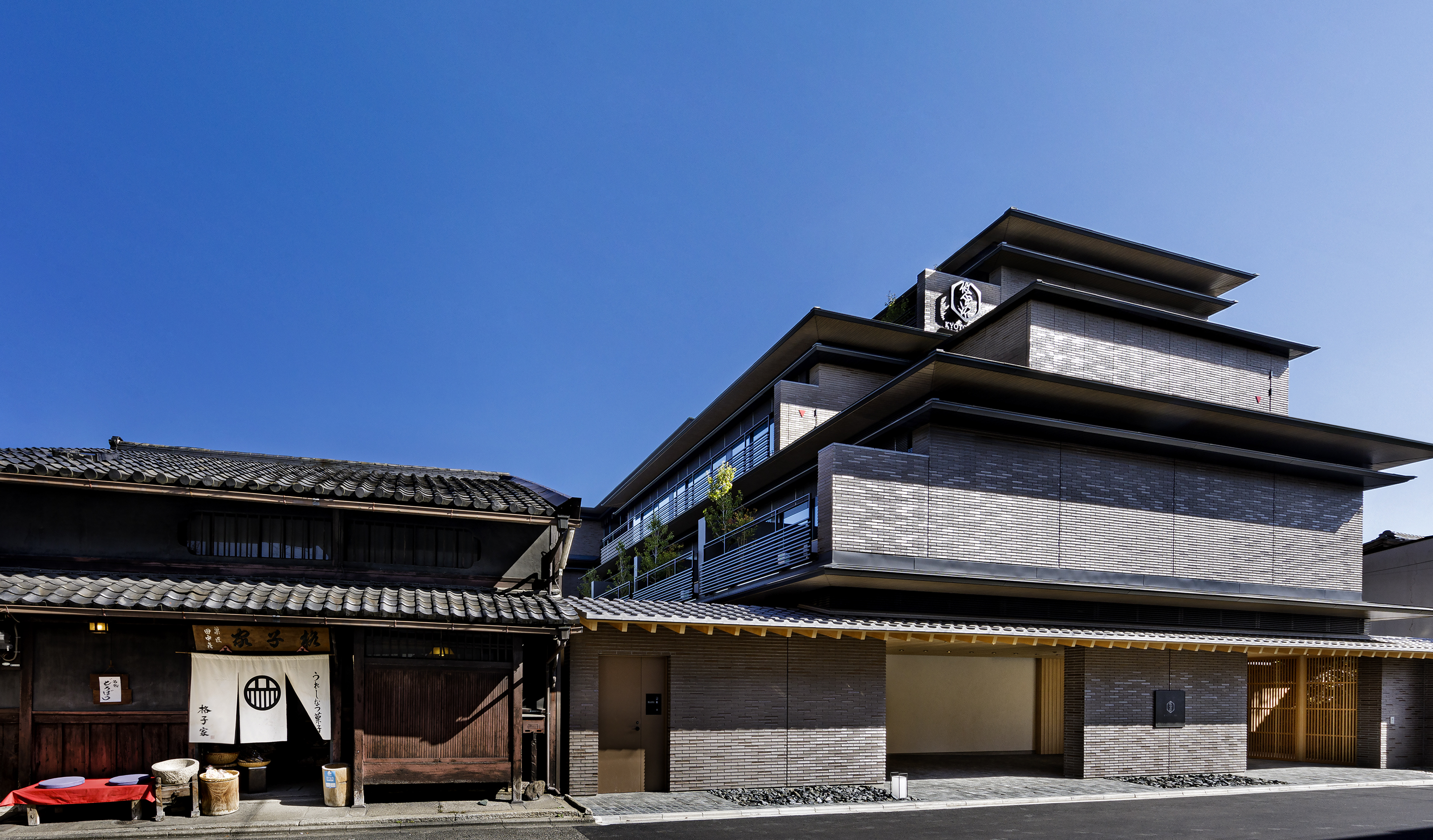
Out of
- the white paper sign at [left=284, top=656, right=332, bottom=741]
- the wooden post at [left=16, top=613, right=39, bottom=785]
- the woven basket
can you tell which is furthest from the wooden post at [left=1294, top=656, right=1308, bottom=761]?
the wooden post at [left=16, top=613, right=39, bottom=785]

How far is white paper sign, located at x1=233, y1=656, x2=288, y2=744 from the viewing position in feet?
47.7

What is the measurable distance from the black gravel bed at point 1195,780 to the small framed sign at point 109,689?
1952cm

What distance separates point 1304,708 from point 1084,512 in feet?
37.1

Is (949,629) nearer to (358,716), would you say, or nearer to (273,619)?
(358,716)

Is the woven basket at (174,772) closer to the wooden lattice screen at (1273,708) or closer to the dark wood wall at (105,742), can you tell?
the dark wood wall at (105,742)

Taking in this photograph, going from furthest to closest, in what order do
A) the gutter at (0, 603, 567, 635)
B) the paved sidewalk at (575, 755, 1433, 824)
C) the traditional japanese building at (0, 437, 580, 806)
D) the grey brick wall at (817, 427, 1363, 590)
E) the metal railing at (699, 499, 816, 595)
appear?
1. the metal railing at (699, 499, 816, 595)
2. the grey brick wall at (817, 427, 1363, 590)
3. the paved sidewalk at (575, 755, 1433, 824)
4. the traditional japanese building at (0, 437, 580, 806)
5. the gutter at (0, 603, 567, 635)

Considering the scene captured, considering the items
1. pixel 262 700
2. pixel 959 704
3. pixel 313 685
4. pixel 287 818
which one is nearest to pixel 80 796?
pixel 262 700

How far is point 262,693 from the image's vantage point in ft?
48.2

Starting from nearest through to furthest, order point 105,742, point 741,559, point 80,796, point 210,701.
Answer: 1. point 80,796
2. point 105,742
3. point 210,701
4. point 741,559

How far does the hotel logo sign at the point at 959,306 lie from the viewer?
92.8 feet

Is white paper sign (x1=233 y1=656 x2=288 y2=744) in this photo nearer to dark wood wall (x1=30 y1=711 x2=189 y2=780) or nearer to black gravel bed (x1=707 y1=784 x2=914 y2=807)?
dark wood wall (x1=30 y1=711 x2=189 y2=780)

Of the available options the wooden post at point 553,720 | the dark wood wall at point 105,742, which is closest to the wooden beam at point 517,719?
the wooden post at point 553,720

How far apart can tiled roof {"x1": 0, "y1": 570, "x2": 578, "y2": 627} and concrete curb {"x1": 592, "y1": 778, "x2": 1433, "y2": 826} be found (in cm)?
354

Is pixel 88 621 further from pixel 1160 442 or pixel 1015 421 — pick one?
pixel 1160 442
